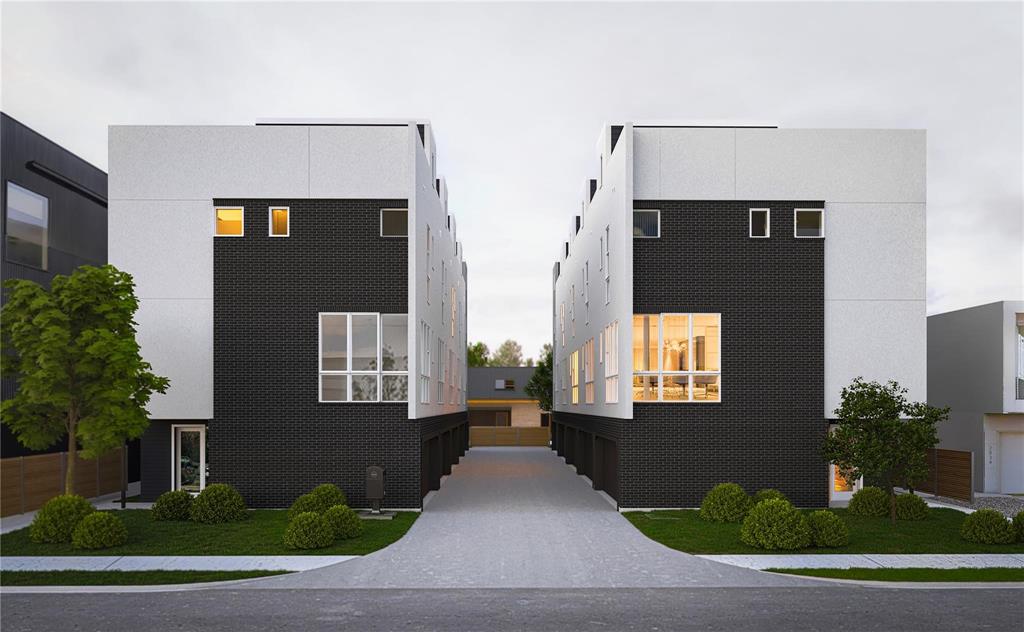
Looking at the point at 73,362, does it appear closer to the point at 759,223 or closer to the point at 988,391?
the point at 759,223

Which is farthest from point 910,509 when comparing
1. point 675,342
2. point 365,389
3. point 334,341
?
point 334,341

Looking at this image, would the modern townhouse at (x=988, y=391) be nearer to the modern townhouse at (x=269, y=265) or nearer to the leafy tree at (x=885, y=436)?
the leafy tree at (x=885, y=436)

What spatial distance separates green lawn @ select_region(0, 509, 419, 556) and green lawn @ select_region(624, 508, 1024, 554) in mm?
5650

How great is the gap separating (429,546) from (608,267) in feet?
37.2

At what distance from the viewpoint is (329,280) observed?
69.7ft

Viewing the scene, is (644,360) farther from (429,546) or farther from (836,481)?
(429,546)

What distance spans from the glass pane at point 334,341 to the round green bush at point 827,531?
466 inches

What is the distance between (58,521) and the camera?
1566cm

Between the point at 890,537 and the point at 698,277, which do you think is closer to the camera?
the point at 890,537

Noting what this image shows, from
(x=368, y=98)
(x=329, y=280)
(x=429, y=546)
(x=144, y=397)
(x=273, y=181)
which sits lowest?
(x=429, y=546)

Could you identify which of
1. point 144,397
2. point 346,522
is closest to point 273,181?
point 144,397

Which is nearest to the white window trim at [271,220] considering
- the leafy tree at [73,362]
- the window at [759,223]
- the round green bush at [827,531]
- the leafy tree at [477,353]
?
the leafy tree at [73,362]

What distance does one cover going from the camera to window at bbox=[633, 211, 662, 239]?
854 inches

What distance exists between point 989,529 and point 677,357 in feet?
26.5
